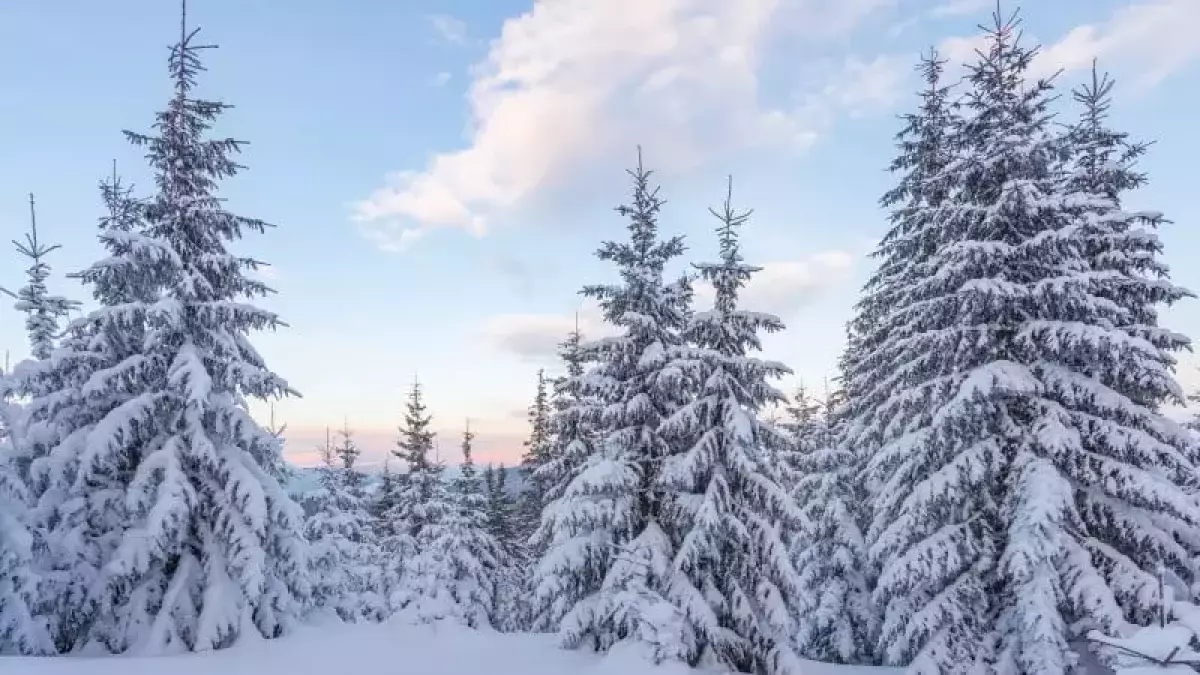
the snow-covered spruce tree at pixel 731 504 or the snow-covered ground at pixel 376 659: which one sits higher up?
the snow-covered spruce tree at pixel 731 504

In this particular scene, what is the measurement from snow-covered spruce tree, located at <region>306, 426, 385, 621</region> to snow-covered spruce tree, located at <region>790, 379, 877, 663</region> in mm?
15923

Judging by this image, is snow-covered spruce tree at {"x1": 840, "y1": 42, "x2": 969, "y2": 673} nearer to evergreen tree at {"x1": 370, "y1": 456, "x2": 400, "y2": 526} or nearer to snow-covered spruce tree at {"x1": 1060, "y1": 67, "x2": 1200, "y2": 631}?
snow-covered spruce tree at {"x1": 1060, "y1": 67, "x2": 1200, "y2": 631}

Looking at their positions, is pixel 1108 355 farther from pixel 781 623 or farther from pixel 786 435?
pixel 781 623

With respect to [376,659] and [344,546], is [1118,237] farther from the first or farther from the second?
[344,546]

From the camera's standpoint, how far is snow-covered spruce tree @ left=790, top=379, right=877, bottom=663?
24.4m

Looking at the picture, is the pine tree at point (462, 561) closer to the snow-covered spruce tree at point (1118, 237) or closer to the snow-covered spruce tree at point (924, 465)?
the snow-covered spruce tree at point (924, 465)

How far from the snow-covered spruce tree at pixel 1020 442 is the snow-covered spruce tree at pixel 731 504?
8.25 ft

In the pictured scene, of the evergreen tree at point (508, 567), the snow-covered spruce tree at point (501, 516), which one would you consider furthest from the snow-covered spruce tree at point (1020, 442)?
the snow-covered spruce tree at point (501, 516)

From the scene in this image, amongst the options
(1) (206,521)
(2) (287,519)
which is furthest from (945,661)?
(1) (206,521)

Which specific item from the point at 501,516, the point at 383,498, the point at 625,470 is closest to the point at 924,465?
the point at 625,470

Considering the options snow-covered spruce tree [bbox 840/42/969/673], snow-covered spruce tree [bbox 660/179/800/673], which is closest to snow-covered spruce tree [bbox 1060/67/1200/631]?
snow-covered spruce tree [bbox 840/42/969/673]

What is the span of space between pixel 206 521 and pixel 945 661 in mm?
15089

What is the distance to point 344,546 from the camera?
90.1ft

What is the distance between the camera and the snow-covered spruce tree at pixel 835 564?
80.1 feet
